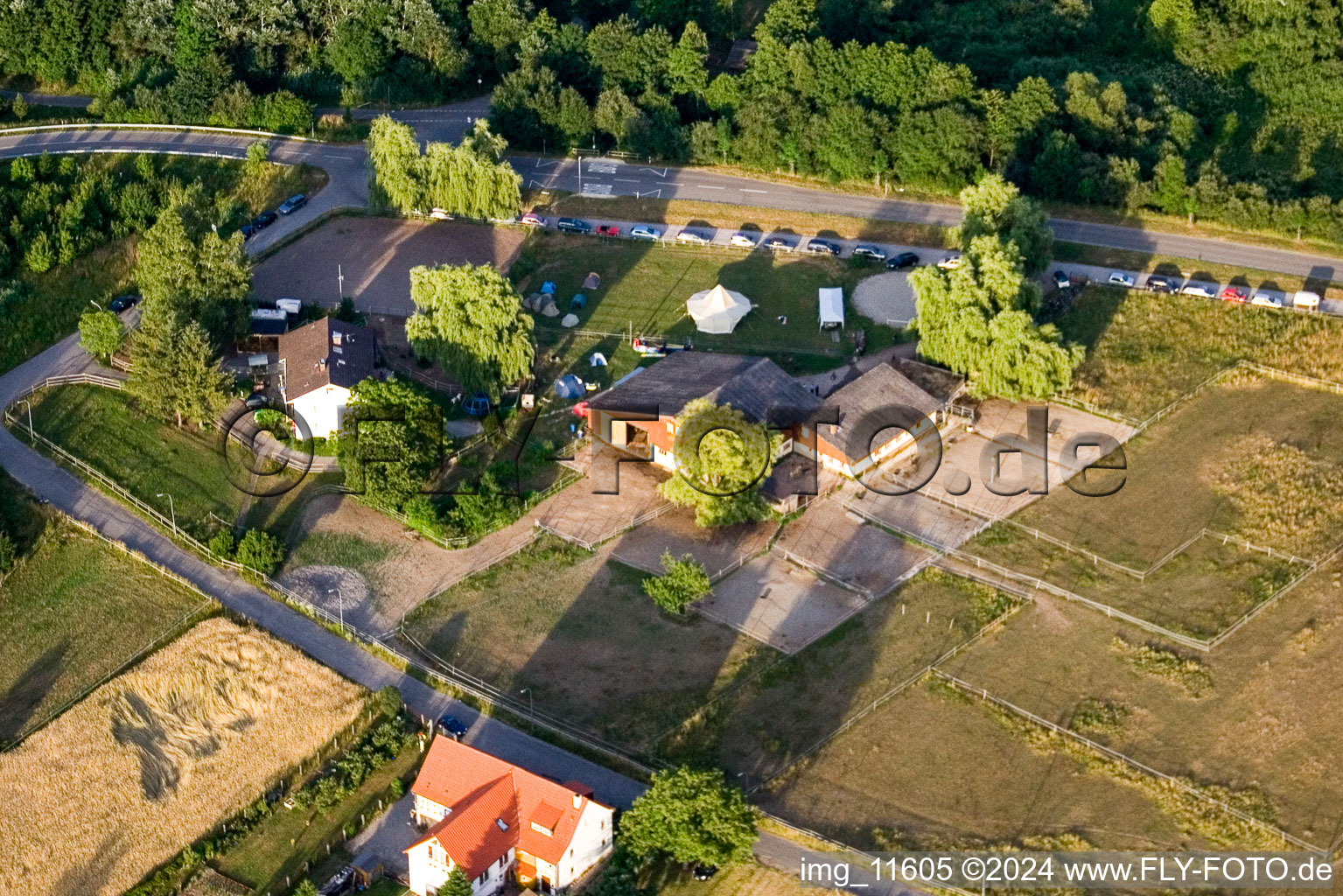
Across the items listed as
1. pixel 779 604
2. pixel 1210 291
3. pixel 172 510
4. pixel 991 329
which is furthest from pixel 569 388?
pixel 1210 291

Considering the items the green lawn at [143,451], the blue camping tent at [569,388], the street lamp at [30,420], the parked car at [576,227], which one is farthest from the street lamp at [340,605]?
the parked car at [576,227]

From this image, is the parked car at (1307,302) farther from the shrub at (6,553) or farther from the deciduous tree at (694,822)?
the shrub at (6,553)

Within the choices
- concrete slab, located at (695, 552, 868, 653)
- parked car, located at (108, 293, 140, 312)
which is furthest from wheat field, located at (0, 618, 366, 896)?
parked car, located at (108, 293, 140, 312)

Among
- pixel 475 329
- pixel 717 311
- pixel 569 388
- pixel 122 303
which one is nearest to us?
pixel 475 329

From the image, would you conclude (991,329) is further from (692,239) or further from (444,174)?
(444,174)

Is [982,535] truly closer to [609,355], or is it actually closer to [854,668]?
[854,668]
